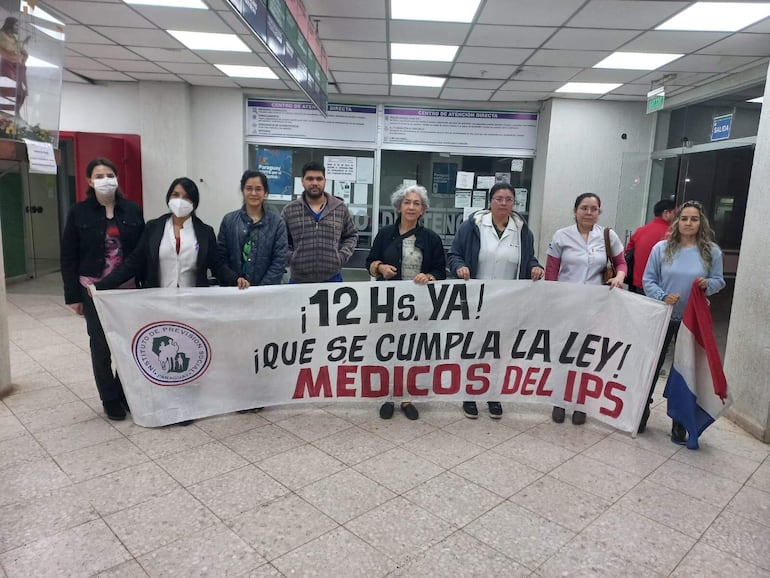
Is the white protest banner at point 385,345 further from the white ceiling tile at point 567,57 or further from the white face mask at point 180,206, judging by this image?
the white ceiling tile at point 567,57

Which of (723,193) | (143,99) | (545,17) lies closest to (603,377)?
(545,17)

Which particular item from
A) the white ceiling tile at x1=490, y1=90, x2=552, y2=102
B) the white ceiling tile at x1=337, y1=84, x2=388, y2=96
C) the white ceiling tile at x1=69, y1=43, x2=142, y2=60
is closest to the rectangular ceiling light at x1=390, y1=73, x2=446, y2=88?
Answer: the white ceiling tile at x1=337, y1=84, x2=388, y2=96

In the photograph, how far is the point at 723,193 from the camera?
1030 centimetres

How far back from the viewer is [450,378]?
3289 millimetres

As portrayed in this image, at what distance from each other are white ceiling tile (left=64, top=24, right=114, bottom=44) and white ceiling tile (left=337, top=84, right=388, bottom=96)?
9.38 feet

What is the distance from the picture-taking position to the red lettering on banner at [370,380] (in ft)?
10.5

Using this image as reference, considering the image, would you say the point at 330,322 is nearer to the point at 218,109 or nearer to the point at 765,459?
the point at 765,459

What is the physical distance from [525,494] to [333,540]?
949 mm

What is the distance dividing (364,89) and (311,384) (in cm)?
521

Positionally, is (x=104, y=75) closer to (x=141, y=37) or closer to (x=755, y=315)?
(x=141, y=37)

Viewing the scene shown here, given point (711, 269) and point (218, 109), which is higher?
point (218, 109)

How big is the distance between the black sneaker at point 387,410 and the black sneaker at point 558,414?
1.05m

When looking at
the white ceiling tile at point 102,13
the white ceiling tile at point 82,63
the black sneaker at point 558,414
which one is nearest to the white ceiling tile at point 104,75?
the white ceiling tile at point 82,63

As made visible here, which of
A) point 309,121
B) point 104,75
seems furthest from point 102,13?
point 309,121
